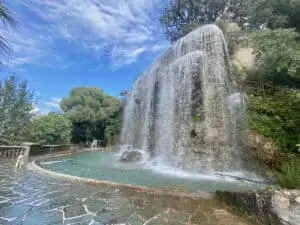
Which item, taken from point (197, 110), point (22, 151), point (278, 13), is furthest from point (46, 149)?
point (278, 13)

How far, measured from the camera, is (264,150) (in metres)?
9.77

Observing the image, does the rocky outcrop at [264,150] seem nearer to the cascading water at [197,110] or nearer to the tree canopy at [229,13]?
the cascading water at [197,110]

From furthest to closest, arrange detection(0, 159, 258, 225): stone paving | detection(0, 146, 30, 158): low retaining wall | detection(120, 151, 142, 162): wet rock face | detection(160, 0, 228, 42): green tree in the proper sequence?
detection(160, 0, 228, 42): green tree < detection(120, 151, 142, 162): wet rock face < detection(0, 146, 30, 158): low retaining wall < detection(0, 159, 258, 225): stone paving

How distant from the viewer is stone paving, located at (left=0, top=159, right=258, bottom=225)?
3891 millimetres

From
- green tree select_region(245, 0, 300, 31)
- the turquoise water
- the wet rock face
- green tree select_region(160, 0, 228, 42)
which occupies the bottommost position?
the turquoise water

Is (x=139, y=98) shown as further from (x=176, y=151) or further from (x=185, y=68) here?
(x=176, y=151)

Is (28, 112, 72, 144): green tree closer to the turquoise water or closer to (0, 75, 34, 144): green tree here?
(0, 75, 34, 144): green tree

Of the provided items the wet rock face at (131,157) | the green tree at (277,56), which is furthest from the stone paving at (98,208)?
the green tree at (277,56)

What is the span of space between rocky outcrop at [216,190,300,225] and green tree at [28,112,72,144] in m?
15.7

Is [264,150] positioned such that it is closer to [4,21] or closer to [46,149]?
[4,21]

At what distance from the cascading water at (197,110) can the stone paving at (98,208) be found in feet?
20.6

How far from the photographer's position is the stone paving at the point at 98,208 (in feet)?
12.8

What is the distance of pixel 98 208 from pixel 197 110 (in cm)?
884

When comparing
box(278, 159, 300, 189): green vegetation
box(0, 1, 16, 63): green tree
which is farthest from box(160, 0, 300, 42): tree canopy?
box(0, 1, 16, 63): green tree
